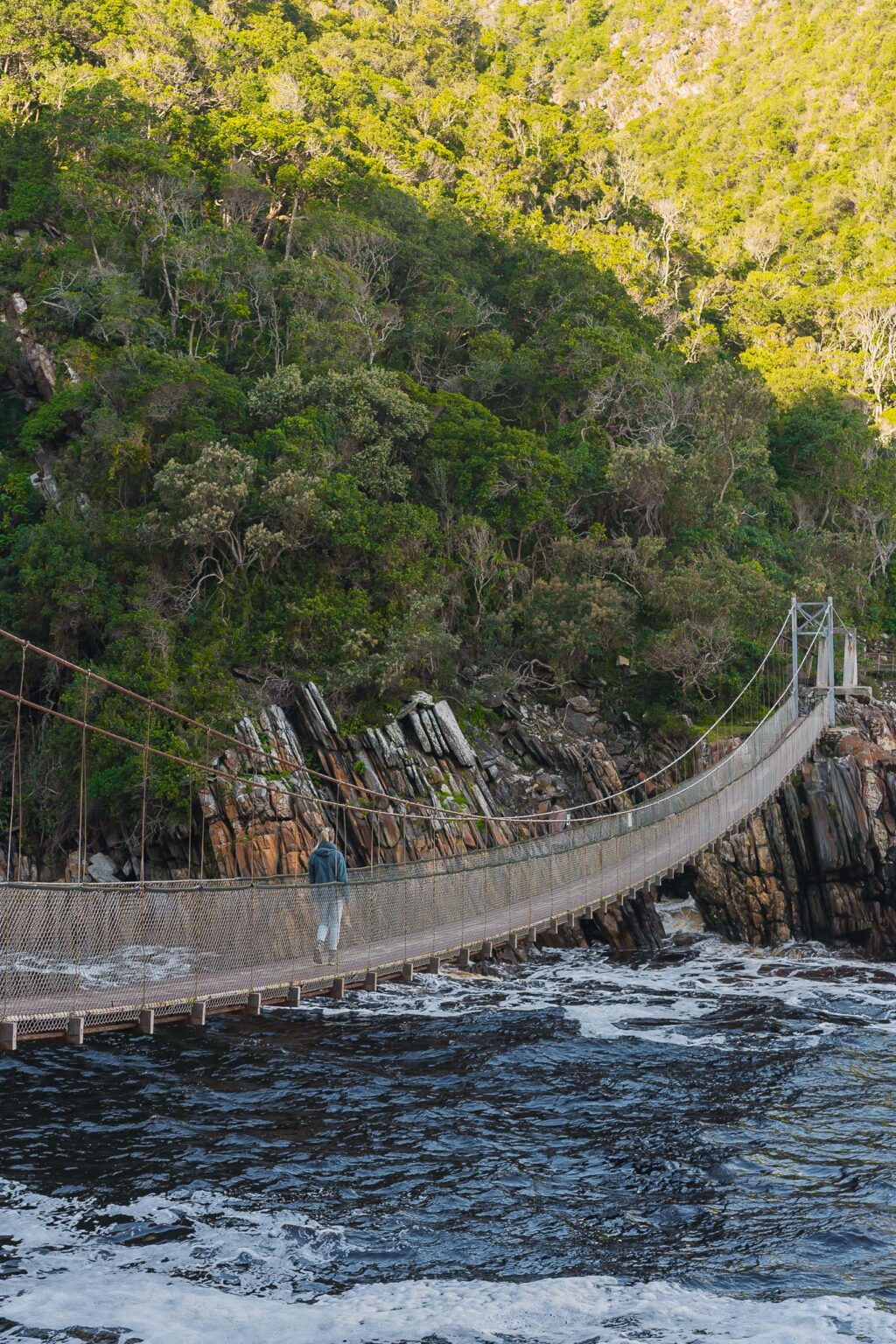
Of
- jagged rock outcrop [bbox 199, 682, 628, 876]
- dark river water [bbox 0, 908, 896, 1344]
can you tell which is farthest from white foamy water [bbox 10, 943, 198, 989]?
jagged rock outcrop [bbox 199, 682, 628, 876]

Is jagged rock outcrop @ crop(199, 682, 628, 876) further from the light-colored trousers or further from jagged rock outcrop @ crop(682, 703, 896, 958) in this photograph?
the light-colored trousers

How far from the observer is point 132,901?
6797 mm

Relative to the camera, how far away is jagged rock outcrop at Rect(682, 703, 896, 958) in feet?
53.0

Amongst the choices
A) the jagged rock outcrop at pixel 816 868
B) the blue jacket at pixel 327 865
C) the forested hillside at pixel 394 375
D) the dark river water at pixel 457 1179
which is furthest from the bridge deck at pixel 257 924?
the forested hillside at pixel 394 375

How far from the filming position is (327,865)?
8.31 metres

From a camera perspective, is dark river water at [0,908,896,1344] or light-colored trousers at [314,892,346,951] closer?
dark river water at [0,908,896,1344]

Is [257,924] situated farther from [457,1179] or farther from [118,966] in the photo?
[457,1179]

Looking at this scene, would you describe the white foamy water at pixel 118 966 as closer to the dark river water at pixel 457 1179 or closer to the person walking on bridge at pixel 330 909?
the person walking on bridge at pixel 330 909

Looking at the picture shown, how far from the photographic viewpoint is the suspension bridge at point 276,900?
20.6 ft

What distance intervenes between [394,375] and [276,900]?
1380 centimetres

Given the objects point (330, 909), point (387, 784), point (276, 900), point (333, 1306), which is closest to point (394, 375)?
point (387, 784)

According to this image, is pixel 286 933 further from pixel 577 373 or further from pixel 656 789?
pixel 577 373

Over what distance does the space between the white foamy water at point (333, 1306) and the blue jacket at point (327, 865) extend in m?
2.51

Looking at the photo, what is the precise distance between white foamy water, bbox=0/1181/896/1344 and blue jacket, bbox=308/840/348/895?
2.51 m
